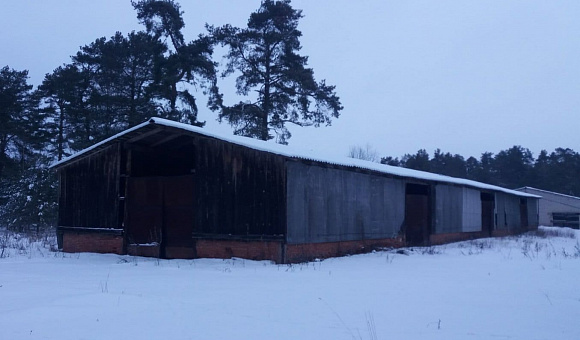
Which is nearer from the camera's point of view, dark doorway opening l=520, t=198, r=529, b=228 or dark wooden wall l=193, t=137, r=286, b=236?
dark wooden wall l=193, t=137, r=286, b=236

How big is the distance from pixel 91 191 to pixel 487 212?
24.5 metres

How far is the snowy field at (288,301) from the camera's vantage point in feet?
24.5

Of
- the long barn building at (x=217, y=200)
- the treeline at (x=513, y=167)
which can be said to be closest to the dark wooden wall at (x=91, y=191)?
the long barn building at (x=217, y=200)

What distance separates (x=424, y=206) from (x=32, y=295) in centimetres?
1896

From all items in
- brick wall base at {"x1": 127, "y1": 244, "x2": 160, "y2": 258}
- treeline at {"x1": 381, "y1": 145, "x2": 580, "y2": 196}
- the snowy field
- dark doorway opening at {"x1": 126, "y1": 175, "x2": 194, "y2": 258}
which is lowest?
the snowy field

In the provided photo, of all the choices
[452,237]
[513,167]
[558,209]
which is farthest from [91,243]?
[513,167]

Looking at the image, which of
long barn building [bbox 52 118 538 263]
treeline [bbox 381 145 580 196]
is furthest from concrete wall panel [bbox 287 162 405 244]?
treeline [bbox 381 145 580 196]

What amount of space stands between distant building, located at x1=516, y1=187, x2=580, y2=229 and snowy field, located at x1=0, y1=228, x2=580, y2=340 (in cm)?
3995

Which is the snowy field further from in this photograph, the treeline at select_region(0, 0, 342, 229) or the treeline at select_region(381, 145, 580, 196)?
the treeline at select_region(381, 145, 580, 196)

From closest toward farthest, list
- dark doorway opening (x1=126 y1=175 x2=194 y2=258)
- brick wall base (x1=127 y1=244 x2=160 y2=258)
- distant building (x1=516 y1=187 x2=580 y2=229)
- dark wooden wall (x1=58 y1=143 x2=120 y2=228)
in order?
dark doorway opening (x1=126 y1=175 x2=194 y2=258) → brick wall base (x1=127 y1=244 x2=160 y2=258) → dark wooden wall (x1=58 y1=143 x2=120 y2=228) → distant building (x1=516 y1=187 x2=580 y2=229)

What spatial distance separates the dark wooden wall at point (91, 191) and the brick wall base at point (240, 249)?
3638 mm

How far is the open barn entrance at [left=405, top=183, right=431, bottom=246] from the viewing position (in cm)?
2469

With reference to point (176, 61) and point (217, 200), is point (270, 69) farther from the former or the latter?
point (217, 200)

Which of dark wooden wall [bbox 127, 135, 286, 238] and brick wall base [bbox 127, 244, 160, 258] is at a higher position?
dark wooden wall [bbox 127, 135, 286, 238]
